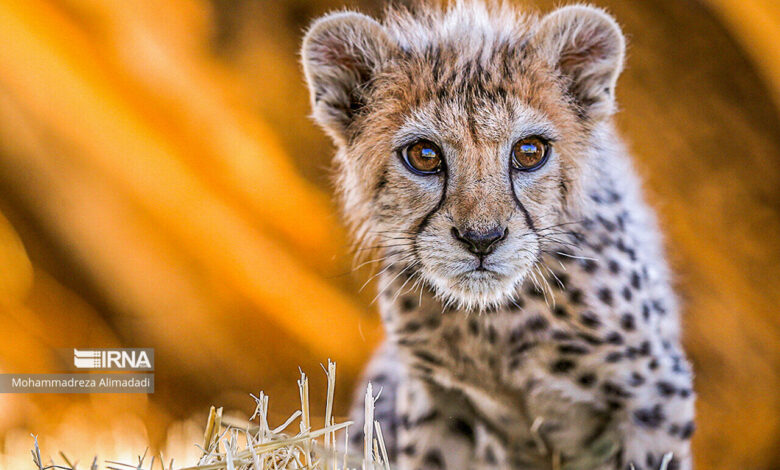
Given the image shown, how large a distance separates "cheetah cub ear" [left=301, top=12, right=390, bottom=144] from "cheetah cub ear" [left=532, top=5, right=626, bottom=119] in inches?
15.1

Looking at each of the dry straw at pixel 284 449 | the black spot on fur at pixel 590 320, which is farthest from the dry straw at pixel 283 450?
the black spot on fur at pixel 590 320

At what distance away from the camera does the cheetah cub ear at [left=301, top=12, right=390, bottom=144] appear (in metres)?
1.87

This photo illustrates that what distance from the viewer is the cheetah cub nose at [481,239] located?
163 cm

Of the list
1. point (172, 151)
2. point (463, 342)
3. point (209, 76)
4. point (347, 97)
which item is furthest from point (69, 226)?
point (463, 342)

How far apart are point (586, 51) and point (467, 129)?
370 millimetres

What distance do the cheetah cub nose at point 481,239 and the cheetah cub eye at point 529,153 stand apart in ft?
0.62

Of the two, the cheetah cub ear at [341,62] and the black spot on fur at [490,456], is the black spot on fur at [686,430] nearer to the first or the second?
the black spot on fur at [490,456]

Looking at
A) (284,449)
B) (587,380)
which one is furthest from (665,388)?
(284,449)

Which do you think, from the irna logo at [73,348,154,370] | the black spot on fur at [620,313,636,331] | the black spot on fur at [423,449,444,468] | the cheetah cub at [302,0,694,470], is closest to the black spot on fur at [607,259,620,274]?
the cheetah cub at [302,0,694,470]

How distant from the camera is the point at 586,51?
187cm

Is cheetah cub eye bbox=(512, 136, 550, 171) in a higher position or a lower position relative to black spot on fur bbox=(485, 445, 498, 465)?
higher

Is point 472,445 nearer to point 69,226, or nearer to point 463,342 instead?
point 463,342

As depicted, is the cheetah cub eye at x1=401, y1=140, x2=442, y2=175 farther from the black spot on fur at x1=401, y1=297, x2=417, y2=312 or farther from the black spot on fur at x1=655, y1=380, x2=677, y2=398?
the black spot on fur at x1=655, y1=380, x2=677, y2=398

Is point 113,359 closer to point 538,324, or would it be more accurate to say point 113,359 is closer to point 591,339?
point 538,324
